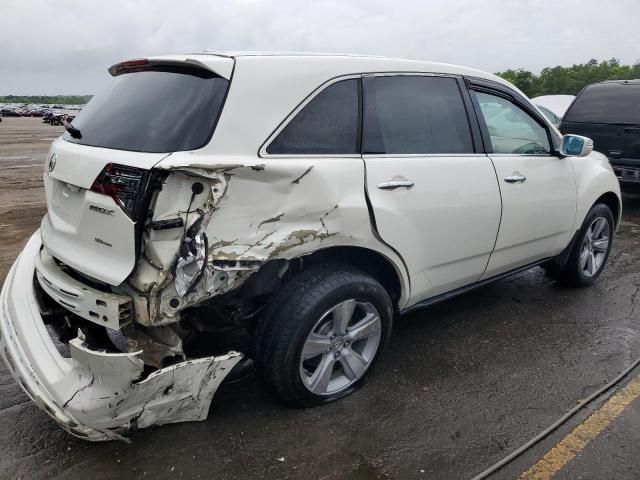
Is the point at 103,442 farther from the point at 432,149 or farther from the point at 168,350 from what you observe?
the point at 432,149

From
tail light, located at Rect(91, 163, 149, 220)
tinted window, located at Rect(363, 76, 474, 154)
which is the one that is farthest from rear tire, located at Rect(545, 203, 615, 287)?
tail light, located at Rect(91, 163, 149, 220)

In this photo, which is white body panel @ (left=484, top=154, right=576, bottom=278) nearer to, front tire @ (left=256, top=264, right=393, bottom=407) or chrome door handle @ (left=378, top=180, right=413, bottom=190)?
chrome door handle @ (left=378, top=180, right=413, bottom=190)

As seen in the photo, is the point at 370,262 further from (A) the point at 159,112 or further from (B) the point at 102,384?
(B) the point at 102,384

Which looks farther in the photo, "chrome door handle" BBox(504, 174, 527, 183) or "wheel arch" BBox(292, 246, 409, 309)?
"chrome door handle" BBox(504, 174, 527, 183)

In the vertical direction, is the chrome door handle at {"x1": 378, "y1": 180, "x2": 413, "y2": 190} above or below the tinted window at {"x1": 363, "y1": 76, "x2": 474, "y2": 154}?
below

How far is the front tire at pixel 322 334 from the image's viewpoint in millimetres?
2549

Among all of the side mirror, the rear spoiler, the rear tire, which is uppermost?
the rear spoiler

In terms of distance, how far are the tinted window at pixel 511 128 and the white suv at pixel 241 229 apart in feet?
0.55

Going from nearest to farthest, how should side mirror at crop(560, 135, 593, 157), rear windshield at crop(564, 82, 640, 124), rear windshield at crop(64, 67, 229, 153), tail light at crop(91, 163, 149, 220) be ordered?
tail light at crop(91, 163, 149, 220)
rear windshield at crop(64, 67, 229, 153)
side mirror at crop(560, 135, 593, 157)
rear windshield at crop(564, 82, 640, 124)

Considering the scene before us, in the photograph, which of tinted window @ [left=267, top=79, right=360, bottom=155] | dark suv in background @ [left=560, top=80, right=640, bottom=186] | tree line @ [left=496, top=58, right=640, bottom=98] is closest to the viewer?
tinted window @ [left=267, top=79, right=360, bottom=155]

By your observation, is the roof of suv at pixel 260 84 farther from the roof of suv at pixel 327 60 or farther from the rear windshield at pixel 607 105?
the rear windshield at pixel 607 105

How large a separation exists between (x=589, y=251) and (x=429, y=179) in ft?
8.10

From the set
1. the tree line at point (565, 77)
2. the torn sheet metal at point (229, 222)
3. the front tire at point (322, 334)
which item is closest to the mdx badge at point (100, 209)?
the torn sheet metal at point (229, 222)

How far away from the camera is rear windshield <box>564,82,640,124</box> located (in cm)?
767
